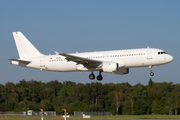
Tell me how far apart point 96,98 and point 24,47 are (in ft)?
173

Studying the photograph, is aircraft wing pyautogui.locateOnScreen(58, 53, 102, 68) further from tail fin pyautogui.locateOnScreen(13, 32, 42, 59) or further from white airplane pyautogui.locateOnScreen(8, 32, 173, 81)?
tail fin pyautogui.locateOnScreen(13, 32, 42, 59)

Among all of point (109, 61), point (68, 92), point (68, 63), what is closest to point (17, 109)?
point (68, 92)

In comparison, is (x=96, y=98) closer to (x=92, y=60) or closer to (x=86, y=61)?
(x=86, y=61)

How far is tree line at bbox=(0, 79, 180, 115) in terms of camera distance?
86.4 m

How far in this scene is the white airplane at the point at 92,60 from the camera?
4600cm

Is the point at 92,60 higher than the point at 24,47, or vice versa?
the point at 24,47

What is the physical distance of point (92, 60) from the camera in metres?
46.4

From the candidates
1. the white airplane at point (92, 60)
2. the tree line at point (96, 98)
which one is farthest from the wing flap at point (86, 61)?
the tree line at point (96, 98)

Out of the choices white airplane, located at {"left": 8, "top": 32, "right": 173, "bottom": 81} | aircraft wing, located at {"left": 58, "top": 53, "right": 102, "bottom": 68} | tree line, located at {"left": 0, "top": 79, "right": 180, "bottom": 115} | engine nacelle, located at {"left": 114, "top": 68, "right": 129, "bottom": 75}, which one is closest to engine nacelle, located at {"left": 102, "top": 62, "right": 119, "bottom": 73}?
white airplane, located at {"left": 8, "top": 32, "right": 173, "bottom": 81}

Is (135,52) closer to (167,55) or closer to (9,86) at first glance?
(167,55)

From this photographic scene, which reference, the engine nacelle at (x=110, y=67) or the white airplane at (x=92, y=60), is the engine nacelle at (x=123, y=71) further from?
the engine nacelle at (x=110, y=67)

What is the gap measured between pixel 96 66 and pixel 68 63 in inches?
190

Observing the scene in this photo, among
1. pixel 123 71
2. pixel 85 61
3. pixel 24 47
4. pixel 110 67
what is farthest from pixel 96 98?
pixel 110 67

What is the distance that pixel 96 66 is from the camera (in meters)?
48.5
